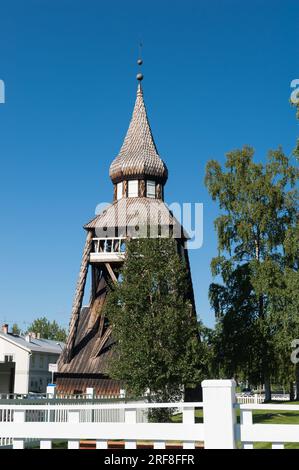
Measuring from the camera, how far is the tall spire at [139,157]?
42.7m

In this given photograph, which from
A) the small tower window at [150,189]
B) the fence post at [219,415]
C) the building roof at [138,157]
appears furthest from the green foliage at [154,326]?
the building roof at [138,157]

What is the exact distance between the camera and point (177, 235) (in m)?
38.0

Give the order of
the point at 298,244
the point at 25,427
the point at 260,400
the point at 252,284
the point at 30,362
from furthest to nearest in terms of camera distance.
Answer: the point at 30,362 → the point at 260,400 → the point at 252,284 → the point at 298,244 → the point at 25,427

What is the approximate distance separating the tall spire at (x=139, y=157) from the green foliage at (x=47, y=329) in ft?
256

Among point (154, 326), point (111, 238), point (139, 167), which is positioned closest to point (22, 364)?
point (111, 238)

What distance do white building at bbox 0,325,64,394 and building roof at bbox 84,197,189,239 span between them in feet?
84.5

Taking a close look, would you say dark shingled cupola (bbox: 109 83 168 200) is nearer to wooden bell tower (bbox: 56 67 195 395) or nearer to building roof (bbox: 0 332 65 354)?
wooden bell tower (bbox: 56 67 195 395)

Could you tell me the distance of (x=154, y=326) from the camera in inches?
842

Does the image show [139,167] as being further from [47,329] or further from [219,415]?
[47,329]

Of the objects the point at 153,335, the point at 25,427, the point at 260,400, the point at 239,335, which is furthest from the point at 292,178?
the point at 25,427

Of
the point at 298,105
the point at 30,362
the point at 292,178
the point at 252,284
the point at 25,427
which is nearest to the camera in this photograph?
the point at 25,427
